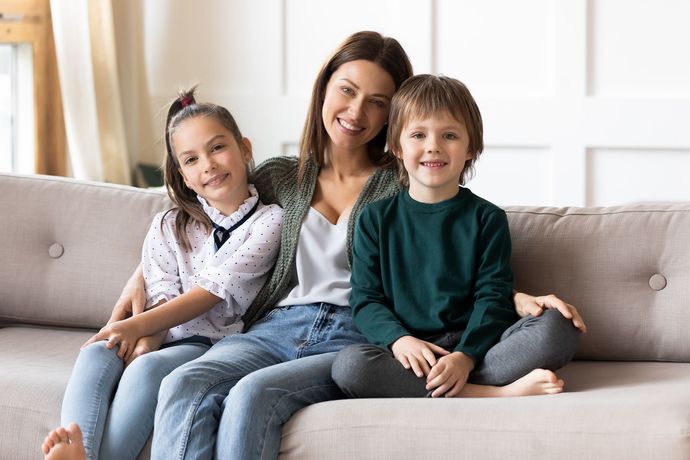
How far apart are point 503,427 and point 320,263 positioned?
23.4 inches

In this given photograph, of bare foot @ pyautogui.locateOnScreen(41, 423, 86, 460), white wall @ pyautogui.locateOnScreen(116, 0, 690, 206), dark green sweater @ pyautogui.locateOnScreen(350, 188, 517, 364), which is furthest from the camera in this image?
white wall @ pyautogui.locateOnScreen(116, 0, 690, 206)

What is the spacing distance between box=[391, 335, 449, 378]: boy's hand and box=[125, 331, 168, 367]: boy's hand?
484 mm

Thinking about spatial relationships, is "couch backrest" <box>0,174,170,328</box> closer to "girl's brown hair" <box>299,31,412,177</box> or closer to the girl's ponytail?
the girl's ponytail

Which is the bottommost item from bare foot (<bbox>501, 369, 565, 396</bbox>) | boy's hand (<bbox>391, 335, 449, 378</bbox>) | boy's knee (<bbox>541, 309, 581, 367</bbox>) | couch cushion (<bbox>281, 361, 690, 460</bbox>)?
couch cushion (<bbox>281, 361, 690, 460</bbox>)

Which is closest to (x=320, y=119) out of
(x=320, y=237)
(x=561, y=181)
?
(x=320, y=237)

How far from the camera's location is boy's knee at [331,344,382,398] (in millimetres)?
1696

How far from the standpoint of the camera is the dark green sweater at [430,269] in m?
1.81


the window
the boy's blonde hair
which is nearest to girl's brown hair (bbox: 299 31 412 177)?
the boy's blonde hair

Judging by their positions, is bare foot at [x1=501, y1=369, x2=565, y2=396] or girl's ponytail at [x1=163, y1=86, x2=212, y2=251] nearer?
bare foot at [x1=501, y1=369, x2=565, y2=396]

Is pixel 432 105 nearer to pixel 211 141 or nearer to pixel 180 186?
pixel 211 141

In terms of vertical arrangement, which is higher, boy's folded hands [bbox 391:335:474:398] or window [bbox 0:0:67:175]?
window [bbox 0:0:67:175]

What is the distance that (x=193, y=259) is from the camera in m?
2.06

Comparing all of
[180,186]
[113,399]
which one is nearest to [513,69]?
[180,186]

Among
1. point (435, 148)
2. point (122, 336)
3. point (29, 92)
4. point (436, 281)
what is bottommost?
point (122, 336)
